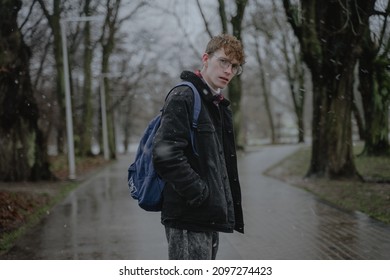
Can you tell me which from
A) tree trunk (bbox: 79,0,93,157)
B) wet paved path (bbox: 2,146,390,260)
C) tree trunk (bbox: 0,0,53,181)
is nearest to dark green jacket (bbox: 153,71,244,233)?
wet paved path (bbox: 2,146,390,260)

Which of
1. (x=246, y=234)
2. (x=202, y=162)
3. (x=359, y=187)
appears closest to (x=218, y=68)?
(x=202, y=162)

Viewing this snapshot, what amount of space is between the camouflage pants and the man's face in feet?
2.80

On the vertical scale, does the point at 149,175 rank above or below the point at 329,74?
below

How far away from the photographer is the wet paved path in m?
5.71

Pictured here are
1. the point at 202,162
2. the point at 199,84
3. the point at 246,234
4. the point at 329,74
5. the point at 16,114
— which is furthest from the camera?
the point at 16,114

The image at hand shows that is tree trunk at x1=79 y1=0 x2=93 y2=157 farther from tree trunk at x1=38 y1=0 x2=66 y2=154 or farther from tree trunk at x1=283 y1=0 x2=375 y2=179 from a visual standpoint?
tree trunk at x1=283 y1=0 x2=375 y2=179

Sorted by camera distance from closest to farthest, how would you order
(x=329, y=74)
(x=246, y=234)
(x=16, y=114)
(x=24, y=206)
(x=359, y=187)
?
(x=246, y=234), (x=24, y=206), (x=359, y=187), (x=329, y=74), (x=16, y=114)

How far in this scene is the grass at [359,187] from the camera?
8311mm

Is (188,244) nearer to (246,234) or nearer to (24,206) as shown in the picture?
(246,234)

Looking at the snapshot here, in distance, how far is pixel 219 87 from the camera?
10.7 ft

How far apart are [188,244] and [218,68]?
1.00 metres

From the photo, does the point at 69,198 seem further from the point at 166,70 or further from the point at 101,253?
the point at 166,70

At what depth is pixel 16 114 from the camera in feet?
42.0

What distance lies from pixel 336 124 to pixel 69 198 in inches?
228
